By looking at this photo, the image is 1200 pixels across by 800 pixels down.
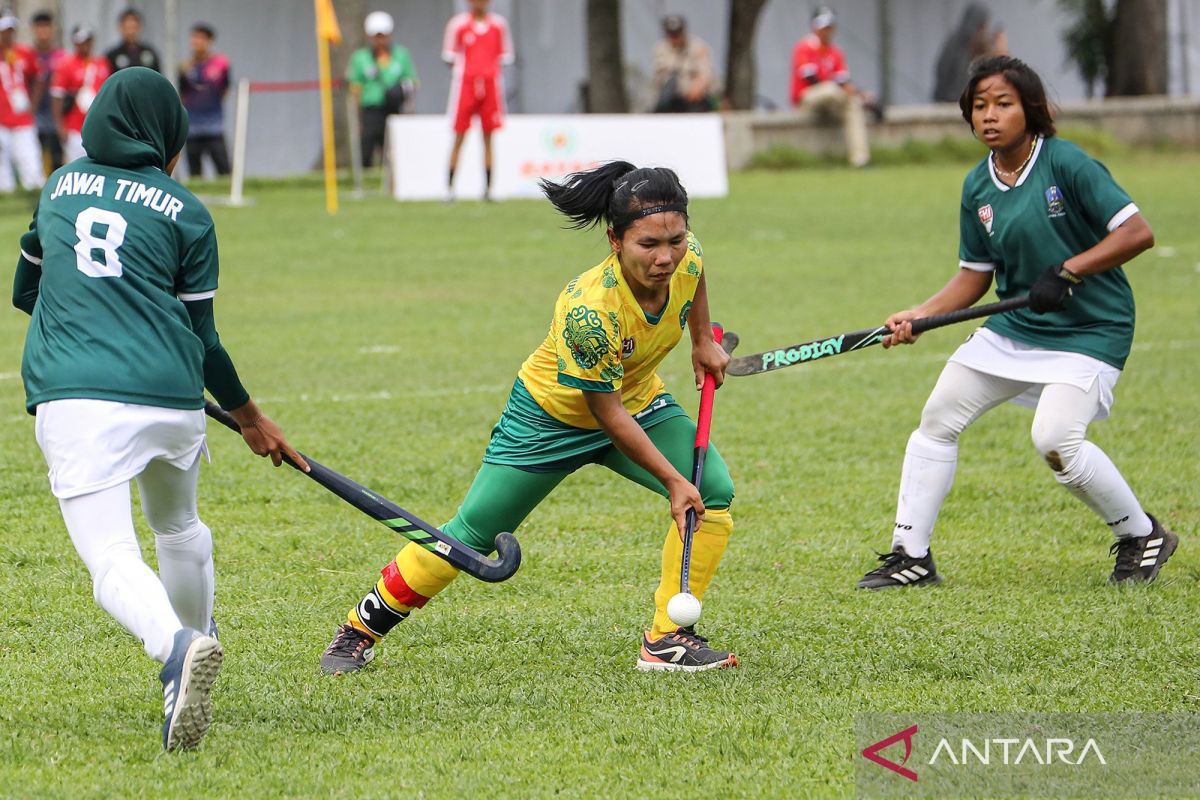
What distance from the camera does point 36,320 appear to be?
4.35m

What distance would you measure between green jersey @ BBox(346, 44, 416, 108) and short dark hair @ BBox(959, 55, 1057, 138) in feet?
55.5

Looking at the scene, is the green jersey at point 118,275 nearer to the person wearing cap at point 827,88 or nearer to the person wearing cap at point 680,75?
the person wearing cap at point 680,75

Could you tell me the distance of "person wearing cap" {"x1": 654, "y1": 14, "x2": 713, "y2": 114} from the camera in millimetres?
24844

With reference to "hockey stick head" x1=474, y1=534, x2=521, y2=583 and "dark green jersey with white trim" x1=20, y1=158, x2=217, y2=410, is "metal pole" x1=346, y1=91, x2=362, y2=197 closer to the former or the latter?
"hockey stick head" x1=474, y1=534, x2=521, y2=583

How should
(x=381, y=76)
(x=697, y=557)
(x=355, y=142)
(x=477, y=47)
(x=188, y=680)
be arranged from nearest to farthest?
(x=188, y=680) → (x=697, y=557) → (x=477, y=47) → (x=355, y=142) → (x=381, y=76)

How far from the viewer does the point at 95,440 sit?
4.14 metres

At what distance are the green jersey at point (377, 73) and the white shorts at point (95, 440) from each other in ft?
60.0

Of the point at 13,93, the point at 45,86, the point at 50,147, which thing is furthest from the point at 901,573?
the point at 50,147

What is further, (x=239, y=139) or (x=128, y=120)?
(x=239, y=139)

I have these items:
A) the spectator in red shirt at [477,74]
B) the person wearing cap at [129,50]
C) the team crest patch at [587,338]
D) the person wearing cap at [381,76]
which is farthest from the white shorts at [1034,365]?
the person wearing cap at [381,76]

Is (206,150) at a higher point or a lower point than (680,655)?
higher

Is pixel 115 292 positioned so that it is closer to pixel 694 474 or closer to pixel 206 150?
pixel 694 474

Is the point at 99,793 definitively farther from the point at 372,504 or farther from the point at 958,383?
the point at 958,383

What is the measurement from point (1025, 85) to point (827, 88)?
1967cm
